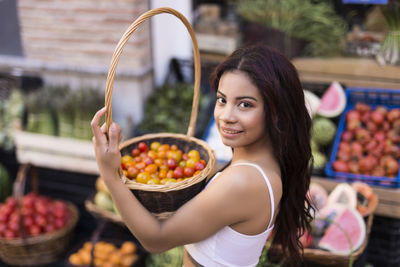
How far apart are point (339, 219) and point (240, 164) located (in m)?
1.51

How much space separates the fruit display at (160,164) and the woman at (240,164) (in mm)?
196

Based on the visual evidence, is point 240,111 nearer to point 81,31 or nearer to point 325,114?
point 325,114

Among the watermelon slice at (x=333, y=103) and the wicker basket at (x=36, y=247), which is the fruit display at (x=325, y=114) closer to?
the watermelon slice at (x=333, y=103)

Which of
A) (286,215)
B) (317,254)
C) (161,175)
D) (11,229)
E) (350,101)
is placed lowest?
(11,229)

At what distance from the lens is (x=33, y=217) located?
351cm

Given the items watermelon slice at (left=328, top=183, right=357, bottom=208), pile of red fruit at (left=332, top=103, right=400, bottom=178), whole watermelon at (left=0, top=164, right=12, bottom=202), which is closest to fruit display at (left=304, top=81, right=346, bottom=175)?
pile of red fruit at (left=332, top=103, right=400, bottom=178)

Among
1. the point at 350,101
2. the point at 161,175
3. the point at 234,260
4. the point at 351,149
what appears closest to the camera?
the point at 234,260

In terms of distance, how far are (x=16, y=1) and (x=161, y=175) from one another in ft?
11.0

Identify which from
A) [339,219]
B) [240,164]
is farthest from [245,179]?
[339,219]

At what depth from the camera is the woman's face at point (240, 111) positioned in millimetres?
1375

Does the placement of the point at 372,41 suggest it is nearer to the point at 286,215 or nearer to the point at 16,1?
the point at 286,215

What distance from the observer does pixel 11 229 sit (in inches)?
133

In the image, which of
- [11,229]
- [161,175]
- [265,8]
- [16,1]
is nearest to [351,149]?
[265,8]

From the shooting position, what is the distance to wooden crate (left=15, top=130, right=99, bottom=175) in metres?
3.64
